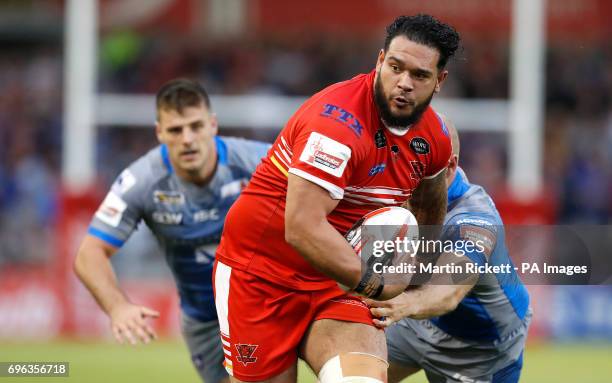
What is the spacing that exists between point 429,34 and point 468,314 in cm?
185

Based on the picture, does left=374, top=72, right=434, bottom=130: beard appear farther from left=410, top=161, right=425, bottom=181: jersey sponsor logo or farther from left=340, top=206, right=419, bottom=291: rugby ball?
left=340, top=206, right=419, bottom=291: rugby ball

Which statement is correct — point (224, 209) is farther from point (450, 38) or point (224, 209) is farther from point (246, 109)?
point (246, 109)

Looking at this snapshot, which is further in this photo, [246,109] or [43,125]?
[43,125]

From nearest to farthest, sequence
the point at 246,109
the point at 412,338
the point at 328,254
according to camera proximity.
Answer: the point at 328,254 < the point at 412,338 < the point at 246,109

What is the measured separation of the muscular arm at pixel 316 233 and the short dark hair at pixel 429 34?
2.75 ft

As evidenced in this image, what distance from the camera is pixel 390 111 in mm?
5652

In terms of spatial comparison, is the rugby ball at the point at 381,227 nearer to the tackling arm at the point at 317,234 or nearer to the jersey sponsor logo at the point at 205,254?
the tackling arm at the point at 317,234

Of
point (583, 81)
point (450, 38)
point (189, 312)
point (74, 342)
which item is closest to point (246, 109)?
point (74, 342)

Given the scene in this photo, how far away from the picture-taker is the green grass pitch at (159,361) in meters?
10.6

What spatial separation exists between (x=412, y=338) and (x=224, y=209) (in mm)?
1660

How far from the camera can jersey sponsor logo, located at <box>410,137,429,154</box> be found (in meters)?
5.83

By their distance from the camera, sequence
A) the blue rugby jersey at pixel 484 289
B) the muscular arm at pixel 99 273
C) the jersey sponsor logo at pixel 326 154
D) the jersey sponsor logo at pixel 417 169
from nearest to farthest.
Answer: the jersey sponsor logo at pixel 326 154, the jersey sponsor logo at pixel 417 169, the blue rugby jersey at pixel 484 289, the muscular arm at pixel 99 273

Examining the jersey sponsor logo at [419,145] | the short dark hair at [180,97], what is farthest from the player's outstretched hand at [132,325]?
the jersey sponsor logo at [419,145]

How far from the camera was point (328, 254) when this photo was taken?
547cm
